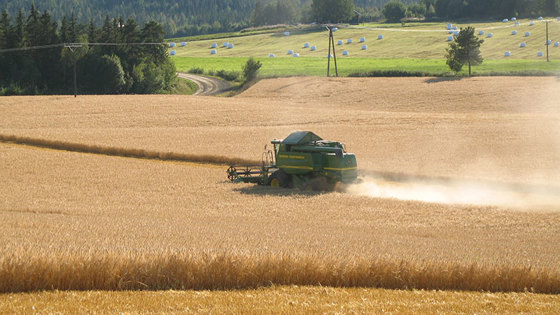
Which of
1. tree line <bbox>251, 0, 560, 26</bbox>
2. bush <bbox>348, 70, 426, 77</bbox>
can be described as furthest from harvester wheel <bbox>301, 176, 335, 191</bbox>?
tree line <bbox>251, 0, 560, 26</bbox>

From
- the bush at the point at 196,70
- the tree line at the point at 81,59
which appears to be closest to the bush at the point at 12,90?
the tree line at the point at 81,59

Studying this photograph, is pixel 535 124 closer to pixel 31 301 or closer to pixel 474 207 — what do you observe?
pixel 474 207

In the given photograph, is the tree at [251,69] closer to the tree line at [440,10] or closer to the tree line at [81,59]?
the tree line at [81,59]

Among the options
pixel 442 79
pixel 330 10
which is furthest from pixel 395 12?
pixel 442 79

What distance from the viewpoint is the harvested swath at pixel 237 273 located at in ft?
30.7

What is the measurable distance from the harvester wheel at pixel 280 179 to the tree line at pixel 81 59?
194 feet

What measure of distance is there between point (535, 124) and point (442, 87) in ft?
76.7

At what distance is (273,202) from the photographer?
22.7 metres

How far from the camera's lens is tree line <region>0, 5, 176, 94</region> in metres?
81.4

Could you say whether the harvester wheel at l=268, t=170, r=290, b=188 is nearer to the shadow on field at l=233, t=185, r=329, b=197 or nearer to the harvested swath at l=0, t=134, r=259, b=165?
the shadow on field at l=233, t=185, r=329, b=197

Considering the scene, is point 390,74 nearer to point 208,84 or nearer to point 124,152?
point 208,84

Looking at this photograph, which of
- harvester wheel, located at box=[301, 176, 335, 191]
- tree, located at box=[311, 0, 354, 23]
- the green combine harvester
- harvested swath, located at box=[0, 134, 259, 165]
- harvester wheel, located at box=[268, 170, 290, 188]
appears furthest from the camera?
tree, located at box=[311, 0, 354, 23]

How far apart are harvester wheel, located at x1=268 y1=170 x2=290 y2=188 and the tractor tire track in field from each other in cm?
5969

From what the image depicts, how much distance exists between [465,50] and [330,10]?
5602 centimetres
